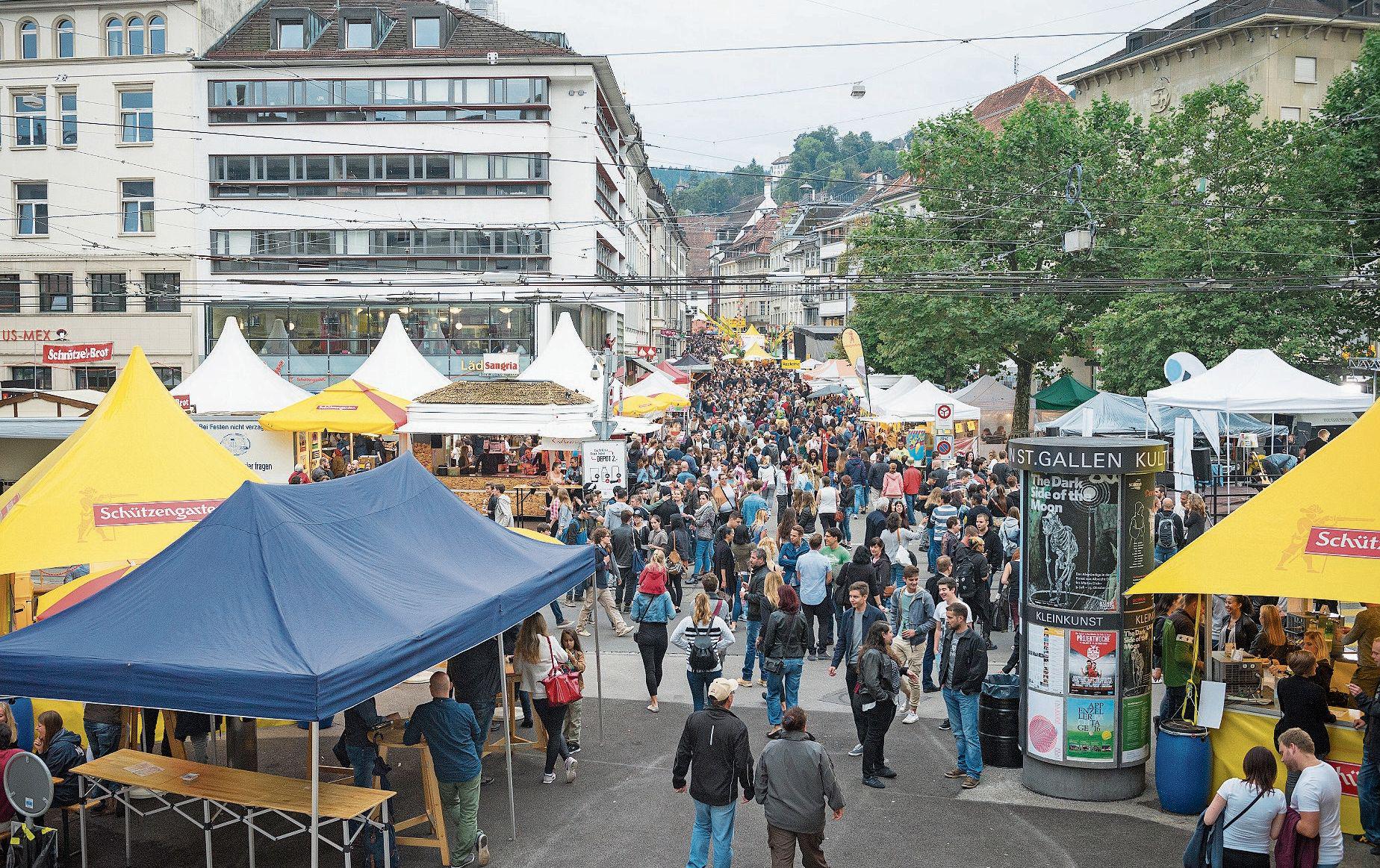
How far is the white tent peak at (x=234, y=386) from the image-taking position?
24859mm

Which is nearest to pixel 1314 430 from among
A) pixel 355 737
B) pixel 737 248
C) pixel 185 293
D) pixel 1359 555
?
pixel 1359 555

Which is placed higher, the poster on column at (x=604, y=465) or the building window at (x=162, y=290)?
the building window at (x=162, y=290)

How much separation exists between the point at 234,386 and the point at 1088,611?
21019mm

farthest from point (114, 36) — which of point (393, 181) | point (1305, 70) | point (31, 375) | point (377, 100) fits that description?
point (1305, 70)

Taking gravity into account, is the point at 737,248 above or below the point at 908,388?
above

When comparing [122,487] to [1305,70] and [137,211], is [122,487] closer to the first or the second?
[137,211]

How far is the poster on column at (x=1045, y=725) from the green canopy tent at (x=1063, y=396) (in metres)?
24.0

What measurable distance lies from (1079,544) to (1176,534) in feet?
28.7

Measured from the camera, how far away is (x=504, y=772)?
10.5 metres

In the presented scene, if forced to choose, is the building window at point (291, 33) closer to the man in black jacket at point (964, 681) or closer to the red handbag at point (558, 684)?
the red handbag at point (558, 684)

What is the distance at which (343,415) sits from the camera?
73.8ft

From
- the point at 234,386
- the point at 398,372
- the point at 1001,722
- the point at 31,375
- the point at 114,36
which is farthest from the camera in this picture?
the point at 31,375

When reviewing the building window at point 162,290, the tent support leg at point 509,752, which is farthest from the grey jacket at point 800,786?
the building window at point 162,290

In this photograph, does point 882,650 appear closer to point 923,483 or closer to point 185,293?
point 923,483
